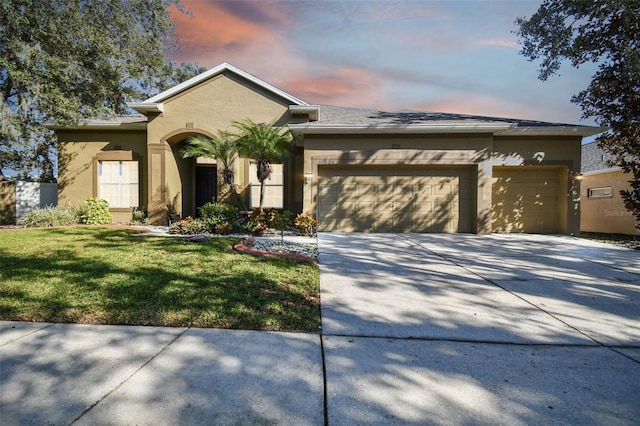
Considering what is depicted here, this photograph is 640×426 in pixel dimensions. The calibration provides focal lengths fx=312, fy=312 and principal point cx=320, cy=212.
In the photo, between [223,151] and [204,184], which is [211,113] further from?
[204,184]

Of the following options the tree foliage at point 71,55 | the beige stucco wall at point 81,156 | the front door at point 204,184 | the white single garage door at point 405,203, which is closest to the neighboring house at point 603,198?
the white single garage door at point 405,203

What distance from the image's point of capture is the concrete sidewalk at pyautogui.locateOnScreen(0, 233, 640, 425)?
198cm

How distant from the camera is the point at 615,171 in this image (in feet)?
44.0

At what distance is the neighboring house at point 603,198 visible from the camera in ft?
43.2

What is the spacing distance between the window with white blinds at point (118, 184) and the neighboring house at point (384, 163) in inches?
39.1

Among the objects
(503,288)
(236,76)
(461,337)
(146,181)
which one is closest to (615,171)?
(503,288)

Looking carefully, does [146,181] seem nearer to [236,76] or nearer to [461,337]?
[236,76]

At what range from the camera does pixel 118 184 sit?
533 inches

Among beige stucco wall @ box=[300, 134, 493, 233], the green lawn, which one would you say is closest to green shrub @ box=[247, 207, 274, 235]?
beige stucco wall @ box=[300, 134, 493, 233]

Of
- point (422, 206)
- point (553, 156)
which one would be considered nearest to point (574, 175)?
point (553, 156)

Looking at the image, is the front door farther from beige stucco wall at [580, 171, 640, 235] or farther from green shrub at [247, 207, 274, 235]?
beige stucco wall at [580, 171, 640, 235]

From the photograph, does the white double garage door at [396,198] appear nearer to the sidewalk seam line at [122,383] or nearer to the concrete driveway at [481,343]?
the concrete driveway at [481,343]

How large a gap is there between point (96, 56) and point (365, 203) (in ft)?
46.2

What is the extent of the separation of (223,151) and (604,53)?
1262cm
